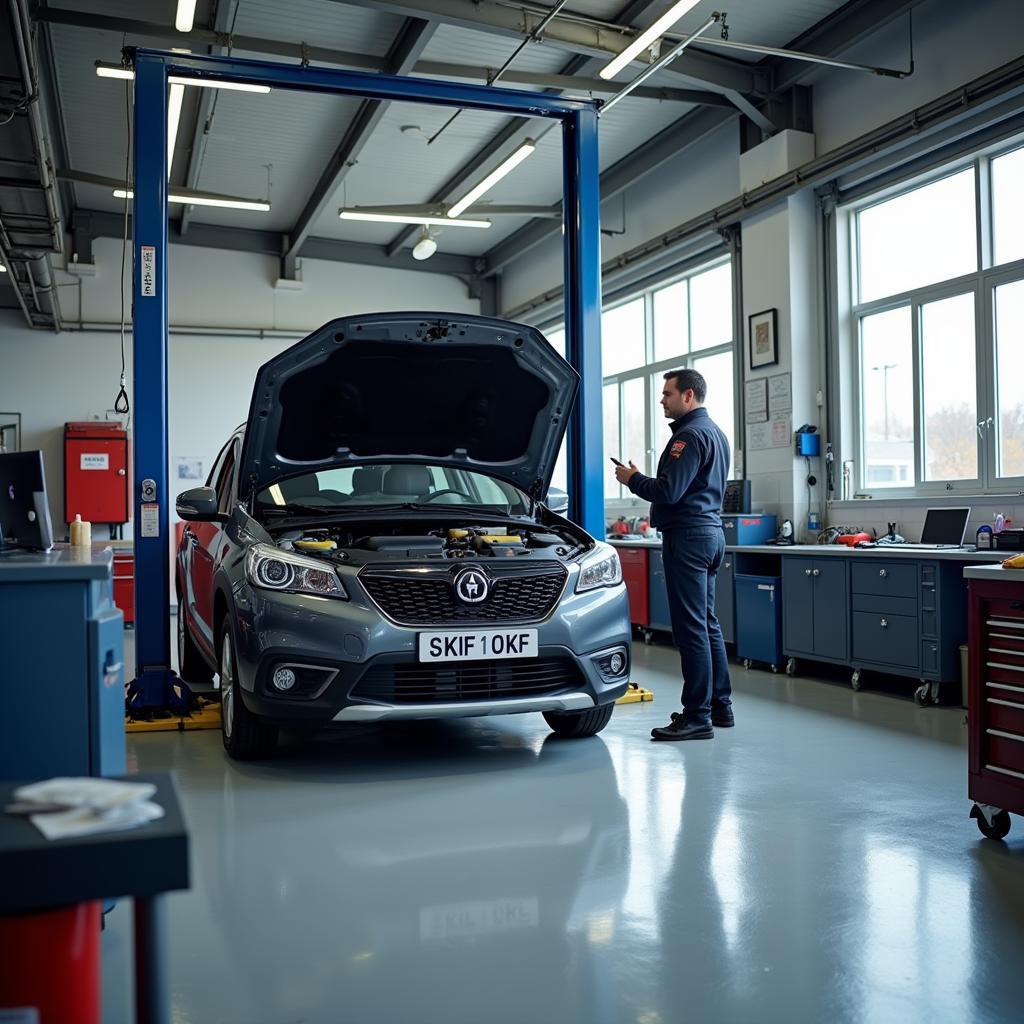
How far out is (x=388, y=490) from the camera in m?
4.62

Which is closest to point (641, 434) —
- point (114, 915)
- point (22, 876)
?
point (114, 915)

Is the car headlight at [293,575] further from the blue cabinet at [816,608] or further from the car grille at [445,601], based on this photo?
the blue cabinet at [816,608]

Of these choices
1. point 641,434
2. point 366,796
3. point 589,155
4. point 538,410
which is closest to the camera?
point 366,796

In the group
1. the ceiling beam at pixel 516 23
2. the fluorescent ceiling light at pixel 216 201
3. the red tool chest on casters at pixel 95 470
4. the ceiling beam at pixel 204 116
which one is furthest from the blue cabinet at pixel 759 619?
the red tool chest on casters at pixel 95 470

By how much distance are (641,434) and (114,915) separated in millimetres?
9329

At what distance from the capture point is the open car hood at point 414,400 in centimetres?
396

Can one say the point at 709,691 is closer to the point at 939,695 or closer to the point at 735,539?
the point at 939,695

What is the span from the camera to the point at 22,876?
117 centimetres

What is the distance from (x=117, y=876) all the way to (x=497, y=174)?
8195 mm

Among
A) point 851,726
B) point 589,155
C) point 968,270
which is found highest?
point 589,155

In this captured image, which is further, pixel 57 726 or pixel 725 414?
pixel 725 414

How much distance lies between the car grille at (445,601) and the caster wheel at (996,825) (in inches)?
63.6

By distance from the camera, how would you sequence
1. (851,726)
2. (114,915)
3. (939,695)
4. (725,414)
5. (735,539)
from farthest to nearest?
(725,414), (735,539), (939,695), (851,726), (114,915)

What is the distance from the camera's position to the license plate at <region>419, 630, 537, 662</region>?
367 centimetres
